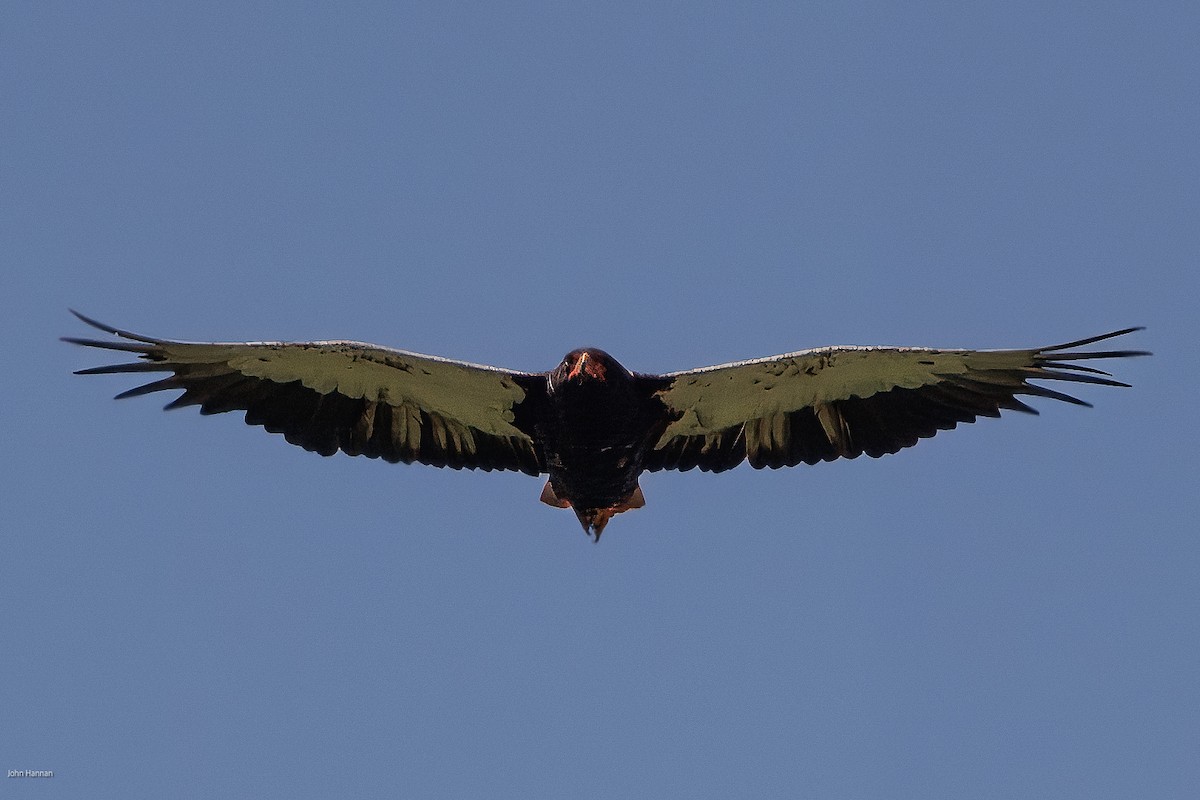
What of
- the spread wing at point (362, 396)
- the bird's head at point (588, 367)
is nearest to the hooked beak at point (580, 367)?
the bird's head at point (588, 367)

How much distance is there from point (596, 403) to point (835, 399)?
2.80 m

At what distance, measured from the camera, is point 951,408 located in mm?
16734

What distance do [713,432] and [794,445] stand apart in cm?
91

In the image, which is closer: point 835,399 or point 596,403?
point 596,403

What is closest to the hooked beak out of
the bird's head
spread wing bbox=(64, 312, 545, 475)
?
the bird's head

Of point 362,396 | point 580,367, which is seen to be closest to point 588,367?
point 580,367

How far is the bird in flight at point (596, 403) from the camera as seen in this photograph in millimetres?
16016

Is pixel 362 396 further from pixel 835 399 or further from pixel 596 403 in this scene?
pixel 835 399

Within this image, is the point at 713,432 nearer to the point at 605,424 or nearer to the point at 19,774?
the point at 605,424

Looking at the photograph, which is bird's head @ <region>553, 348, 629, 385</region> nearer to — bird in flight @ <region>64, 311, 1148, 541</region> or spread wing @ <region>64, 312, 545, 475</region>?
bird in flight @ <region>64, 311, 1148, 541</region>

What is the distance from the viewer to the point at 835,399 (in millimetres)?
16953

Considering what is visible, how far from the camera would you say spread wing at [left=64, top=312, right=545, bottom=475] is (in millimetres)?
16078

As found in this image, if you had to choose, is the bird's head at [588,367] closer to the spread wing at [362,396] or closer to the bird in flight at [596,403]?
the bird in flight at [596,403]

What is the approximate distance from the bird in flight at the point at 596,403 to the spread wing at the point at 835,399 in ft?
0.05
